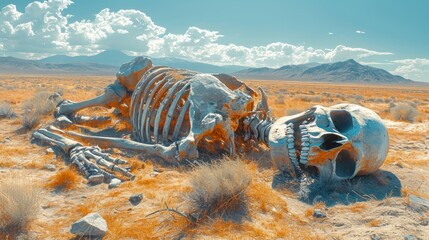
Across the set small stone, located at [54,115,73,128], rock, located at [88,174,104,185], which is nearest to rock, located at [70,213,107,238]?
rock, located at [88,174,104,185]

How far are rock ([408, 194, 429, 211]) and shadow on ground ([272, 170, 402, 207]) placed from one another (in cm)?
22

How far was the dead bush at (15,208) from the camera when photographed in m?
3.67

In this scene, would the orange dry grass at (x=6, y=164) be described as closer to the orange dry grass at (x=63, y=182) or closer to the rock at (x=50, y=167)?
the rock at (x=50, y=167)

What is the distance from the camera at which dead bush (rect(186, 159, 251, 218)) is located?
171 inches

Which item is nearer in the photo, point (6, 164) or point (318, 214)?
point (318, 214)

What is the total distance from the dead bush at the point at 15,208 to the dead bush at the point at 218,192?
1.82 m

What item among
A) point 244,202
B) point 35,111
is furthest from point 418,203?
point 35,111

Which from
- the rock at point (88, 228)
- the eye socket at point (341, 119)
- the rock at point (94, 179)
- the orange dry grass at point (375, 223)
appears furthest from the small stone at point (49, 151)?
the orange dry grass at point (375, 223)

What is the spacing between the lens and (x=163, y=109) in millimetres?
7297

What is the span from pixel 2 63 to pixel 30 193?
199 meters

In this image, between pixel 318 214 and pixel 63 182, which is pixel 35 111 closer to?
pixel 63 182

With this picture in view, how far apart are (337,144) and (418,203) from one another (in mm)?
1294

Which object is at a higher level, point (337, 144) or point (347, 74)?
point (337, 144)

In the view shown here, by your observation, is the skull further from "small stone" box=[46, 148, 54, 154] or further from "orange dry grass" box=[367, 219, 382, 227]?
"small stone" box=[46, 148, 54, 154]
